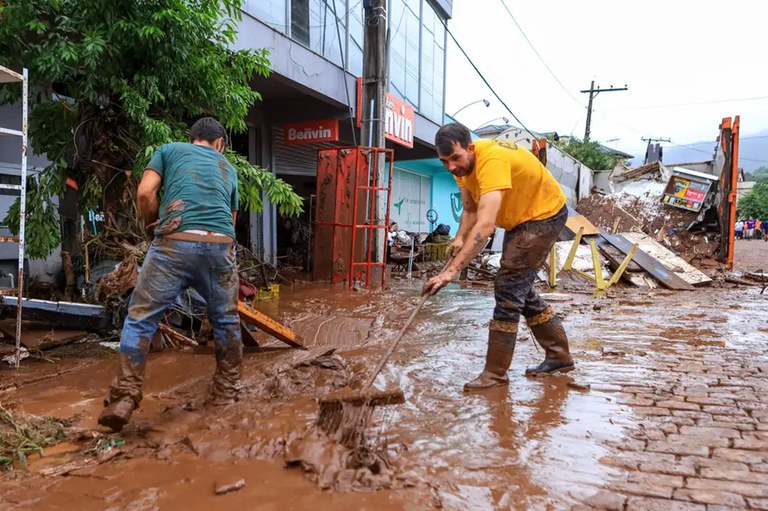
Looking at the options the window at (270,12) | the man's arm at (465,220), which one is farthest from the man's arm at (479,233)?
the window at (270,12)

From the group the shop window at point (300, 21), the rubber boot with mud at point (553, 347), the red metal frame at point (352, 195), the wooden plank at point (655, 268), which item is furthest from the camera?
the wooden plank at point (655, 268)

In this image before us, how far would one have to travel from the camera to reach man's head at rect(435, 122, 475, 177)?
10.6 ft

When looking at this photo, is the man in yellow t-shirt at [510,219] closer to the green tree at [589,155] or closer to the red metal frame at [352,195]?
the red metal frame at [352,195]

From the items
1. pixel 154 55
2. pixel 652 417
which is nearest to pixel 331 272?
pixel 154 55

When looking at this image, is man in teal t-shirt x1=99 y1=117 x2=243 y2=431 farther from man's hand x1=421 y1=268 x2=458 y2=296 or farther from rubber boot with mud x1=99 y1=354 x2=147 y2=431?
man's hand x1=421 y1=268 x2=458 y2=296

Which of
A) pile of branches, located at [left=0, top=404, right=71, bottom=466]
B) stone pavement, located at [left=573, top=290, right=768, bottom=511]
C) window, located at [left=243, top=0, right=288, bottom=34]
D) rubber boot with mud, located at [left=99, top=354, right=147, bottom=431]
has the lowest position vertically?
pile of branches, located at [left=0, top=404, right=71, bottom=466]

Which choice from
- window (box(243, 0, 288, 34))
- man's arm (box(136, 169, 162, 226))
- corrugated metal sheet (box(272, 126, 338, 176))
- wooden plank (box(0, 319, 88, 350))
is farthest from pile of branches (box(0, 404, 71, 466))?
corrugated metal sheet (box(272, 126, 338, 176))

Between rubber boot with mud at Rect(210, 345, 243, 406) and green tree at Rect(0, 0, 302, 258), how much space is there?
2275mm

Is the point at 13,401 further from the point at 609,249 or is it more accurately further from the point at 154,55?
the point at 609,249

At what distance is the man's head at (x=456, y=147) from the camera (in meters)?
3.24

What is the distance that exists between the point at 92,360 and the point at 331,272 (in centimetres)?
502

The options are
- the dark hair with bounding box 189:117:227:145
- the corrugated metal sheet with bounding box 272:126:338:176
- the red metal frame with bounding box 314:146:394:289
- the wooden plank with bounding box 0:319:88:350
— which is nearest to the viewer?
the dark hair with bounding box 189:117:227:145

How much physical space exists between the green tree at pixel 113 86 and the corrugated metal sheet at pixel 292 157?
18.2ft

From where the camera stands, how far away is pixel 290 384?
325 centimetres
